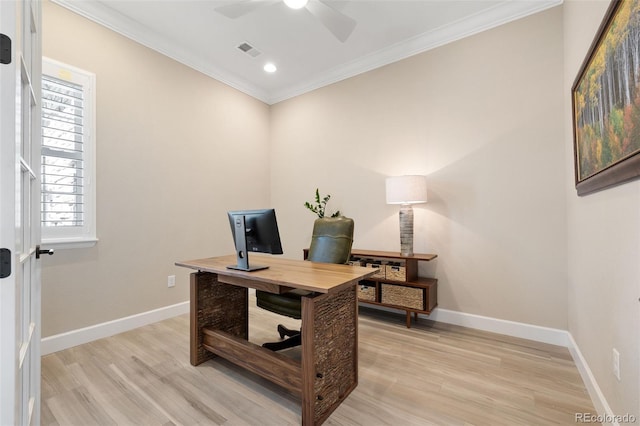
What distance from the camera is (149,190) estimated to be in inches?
118

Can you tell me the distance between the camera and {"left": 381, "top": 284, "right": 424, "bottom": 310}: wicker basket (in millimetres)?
2750

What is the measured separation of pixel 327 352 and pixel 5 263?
1426 mm

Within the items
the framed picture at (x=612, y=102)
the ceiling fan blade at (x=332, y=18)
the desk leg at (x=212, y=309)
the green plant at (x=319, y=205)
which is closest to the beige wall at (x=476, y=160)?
Result: the green plant at (x=319, y=205)

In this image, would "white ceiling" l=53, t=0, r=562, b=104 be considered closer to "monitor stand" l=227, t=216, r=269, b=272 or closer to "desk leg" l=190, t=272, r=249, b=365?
"monitor stand" l=227, t=216, r=269, b=272

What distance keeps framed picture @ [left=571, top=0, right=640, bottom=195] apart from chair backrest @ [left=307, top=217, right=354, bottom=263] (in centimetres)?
160

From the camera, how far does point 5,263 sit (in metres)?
0.81

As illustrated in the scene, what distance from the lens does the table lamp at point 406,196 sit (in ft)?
9.12

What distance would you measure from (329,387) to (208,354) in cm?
111

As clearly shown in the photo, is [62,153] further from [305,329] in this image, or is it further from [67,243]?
[305,329]

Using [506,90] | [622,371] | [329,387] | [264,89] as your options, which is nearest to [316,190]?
[264,89]

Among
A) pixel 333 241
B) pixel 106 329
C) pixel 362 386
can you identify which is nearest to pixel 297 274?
pixel 333 241

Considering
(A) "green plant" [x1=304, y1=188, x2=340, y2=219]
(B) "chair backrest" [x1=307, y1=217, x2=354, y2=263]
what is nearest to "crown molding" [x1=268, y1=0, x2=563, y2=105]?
(A) "green plant" [x1=304, y1=188, x2=340, y2=219]

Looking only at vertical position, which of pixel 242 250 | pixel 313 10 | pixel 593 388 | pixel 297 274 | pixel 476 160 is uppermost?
pixel 313 10

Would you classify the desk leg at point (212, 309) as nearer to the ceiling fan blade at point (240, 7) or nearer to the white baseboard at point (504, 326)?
the white baseboard at point (504, 326)
